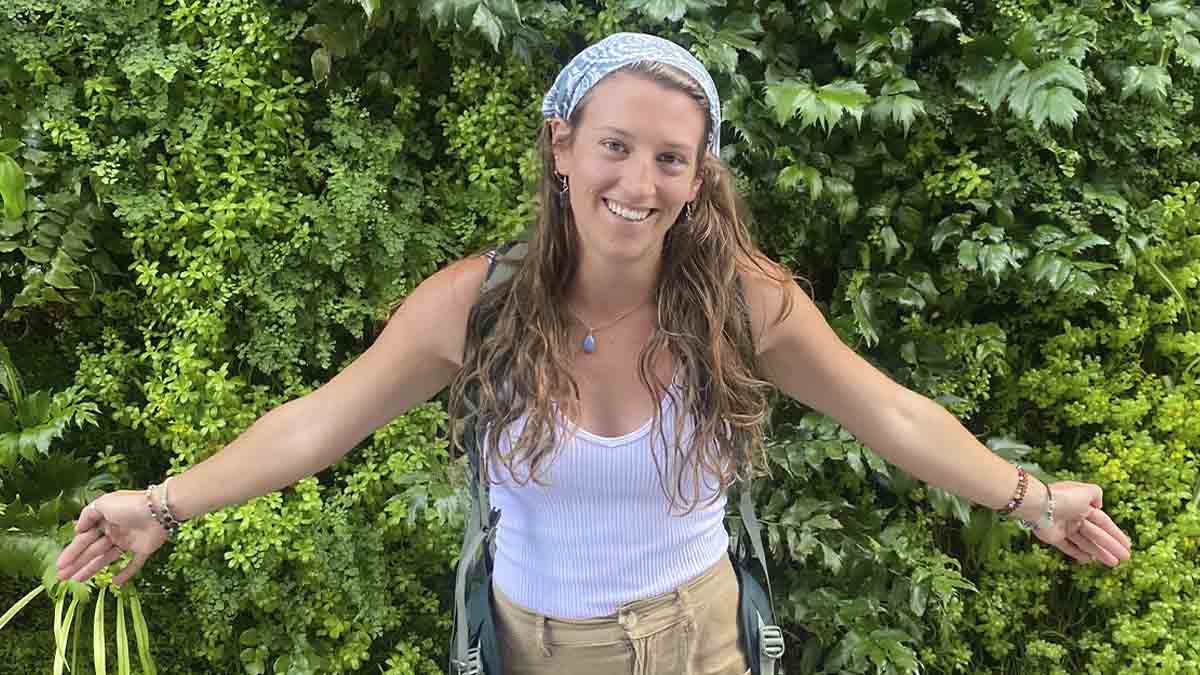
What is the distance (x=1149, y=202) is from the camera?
9.16ft

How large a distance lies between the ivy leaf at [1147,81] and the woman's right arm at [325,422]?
6.10 feet

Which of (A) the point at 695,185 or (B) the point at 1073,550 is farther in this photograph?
(B) the point at 1073,550

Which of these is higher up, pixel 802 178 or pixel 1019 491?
pixel 802 178

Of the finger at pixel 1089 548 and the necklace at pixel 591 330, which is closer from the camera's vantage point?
the necklace at pixel 591 330

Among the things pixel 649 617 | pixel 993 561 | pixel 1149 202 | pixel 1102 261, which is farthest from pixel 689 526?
pixel 1149 202

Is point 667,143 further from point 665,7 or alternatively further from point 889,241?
point 889,241

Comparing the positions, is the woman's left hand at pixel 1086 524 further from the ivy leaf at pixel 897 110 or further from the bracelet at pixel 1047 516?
the ivy leaf at pixel 897 110

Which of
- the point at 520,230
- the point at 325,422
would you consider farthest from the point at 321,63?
the point at 325,422

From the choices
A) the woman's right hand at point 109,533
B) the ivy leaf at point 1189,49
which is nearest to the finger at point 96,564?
the woman's right hand at point 109,533

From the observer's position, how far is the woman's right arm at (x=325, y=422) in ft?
5.06

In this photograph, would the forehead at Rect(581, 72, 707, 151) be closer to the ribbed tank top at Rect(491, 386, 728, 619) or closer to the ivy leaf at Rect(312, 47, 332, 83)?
the ribbed tank top at Rect(491, 386, 728, 619)

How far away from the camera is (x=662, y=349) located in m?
1.55

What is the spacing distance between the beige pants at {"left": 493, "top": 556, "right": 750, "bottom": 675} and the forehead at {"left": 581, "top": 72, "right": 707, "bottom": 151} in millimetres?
679

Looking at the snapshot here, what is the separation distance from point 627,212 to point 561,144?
0.53 ft
